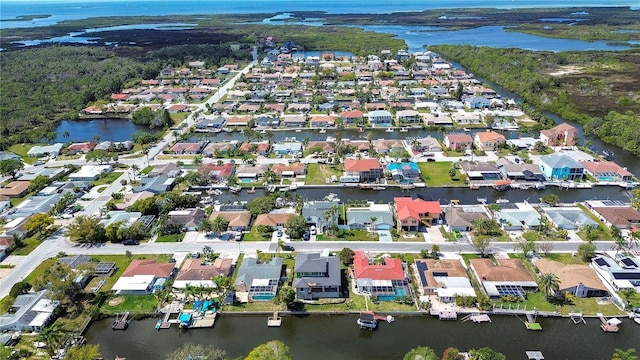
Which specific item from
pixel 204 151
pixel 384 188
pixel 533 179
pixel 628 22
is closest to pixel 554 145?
pixel 533 179

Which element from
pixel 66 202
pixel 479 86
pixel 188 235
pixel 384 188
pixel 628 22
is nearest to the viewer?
pixel 188 235

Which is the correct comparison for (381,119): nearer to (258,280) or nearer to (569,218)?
(569,218)

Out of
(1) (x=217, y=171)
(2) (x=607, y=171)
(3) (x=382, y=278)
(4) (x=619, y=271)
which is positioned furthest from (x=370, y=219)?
(2) (x=607, y=171)

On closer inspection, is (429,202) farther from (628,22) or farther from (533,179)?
(628,22)

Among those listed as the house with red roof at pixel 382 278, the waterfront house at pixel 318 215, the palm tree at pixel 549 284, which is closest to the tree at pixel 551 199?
Answer: the palm tree at pixel 549 284

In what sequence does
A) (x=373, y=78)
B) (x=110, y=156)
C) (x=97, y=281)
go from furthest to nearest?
1. (x=373, y=78)
2. (x=110, y=156)
3. (x=97, y=281)
